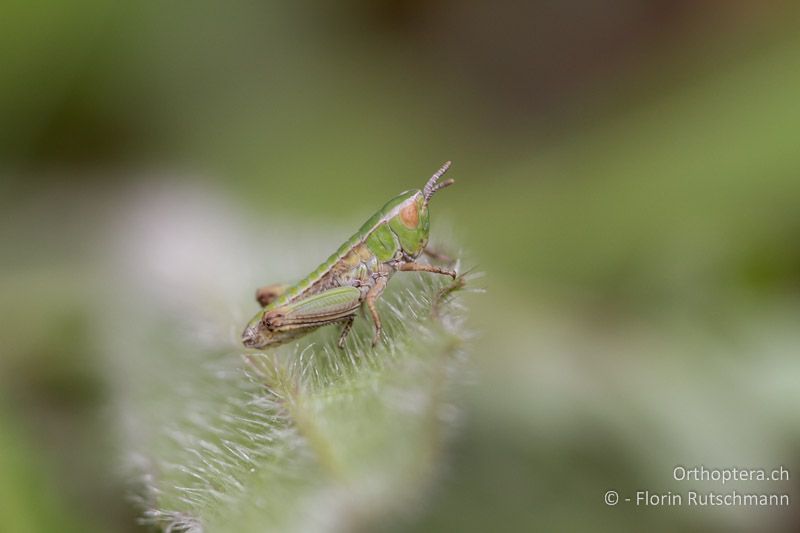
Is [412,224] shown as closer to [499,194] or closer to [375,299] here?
[375,299]

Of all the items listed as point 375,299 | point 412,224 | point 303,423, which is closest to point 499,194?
point 412,224

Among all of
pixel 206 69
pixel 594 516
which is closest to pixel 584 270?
pixel 594 516

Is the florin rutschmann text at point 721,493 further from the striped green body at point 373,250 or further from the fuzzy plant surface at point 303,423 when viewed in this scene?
the striped green body at point 373,250

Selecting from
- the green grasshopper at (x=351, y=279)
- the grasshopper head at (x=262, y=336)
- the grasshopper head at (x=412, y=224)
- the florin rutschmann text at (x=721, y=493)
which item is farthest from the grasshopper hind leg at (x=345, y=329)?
the florin rutschmann text at (x=721, y=493)

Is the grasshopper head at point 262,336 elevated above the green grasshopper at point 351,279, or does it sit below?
below

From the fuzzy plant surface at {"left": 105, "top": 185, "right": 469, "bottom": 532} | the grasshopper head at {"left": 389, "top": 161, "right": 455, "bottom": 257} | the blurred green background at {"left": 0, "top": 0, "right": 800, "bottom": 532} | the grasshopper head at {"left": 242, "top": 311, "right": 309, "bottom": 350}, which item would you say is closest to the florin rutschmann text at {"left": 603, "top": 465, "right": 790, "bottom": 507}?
the blurred green background at {"left": 0, "top": 0, "right": 800, "bottom": 532}

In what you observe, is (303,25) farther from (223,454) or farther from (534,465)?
(223,454)
